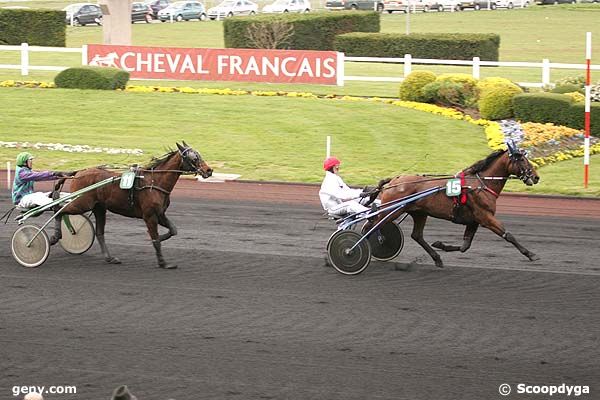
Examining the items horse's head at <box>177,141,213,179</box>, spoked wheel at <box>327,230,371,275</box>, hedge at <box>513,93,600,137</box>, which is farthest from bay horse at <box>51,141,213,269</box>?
hedge at <box>513,93,600,137</box>

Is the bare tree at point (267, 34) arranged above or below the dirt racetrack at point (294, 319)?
above

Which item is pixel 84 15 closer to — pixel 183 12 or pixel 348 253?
pixel 183 12

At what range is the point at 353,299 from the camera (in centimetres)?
1066

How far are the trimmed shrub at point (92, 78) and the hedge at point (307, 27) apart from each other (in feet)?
28.5

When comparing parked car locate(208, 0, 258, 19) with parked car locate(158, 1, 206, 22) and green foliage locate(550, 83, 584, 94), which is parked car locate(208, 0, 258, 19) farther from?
green foliage locate(550, 83, 584, 94)

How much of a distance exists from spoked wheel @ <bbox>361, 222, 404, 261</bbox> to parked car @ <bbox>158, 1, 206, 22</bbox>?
4263cm

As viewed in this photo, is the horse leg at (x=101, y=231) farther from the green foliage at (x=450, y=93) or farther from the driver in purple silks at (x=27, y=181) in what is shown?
the green foliage at (x=450, y=93)

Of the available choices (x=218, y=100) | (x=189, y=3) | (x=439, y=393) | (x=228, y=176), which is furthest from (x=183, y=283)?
(x=189, y=3)

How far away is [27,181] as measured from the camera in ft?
39.5

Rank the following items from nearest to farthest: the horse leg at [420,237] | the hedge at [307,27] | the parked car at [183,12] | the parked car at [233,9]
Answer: the horse leg at [420,237], the hedge at [307,27], the parked car at [183,12], the parked car at [233,9]


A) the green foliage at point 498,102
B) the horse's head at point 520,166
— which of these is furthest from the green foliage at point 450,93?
the horse's head at point 520,166

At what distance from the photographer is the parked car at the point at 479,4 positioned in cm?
5859

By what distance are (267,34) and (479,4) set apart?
27.0 meters

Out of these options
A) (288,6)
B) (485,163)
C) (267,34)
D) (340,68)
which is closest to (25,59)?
(340,68)
